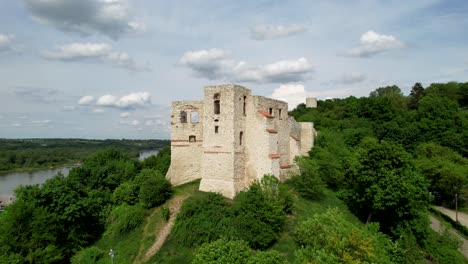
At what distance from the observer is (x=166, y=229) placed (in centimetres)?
2128

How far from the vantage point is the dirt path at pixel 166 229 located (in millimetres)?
20066

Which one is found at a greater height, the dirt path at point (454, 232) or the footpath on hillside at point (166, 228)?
the footpath on hillside at point (166, 228)

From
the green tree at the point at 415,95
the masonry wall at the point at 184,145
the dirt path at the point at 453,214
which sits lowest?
the dirt path at the point at 453,214

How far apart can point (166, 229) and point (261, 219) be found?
22.8 ft

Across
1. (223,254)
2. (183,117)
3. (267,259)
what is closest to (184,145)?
(183,117)

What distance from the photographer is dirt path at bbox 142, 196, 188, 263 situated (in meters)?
20.1

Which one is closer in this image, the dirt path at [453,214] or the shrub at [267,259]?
the shrub at [267,259]

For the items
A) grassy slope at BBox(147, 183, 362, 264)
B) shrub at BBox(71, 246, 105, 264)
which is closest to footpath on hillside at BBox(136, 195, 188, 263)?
grassy slope at BBox(147, 183, 362, 264)

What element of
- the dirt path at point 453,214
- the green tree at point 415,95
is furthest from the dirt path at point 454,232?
the green tree at point 415,95

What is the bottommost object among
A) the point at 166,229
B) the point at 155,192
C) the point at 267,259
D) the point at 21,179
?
the point at 21,179

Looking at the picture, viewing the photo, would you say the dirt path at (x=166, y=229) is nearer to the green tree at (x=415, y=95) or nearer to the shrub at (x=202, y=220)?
the shrub at (x=202, y=220)

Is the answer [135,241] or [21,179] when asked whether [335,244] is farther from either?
[21,179]

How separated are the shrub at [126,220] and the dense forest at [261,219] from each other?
8cm

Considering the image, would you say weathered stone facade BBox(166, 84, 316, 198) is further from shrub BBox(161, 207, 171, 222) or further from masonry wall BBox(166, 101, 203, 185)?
shrub BBox(161, 207, 171, 222)
